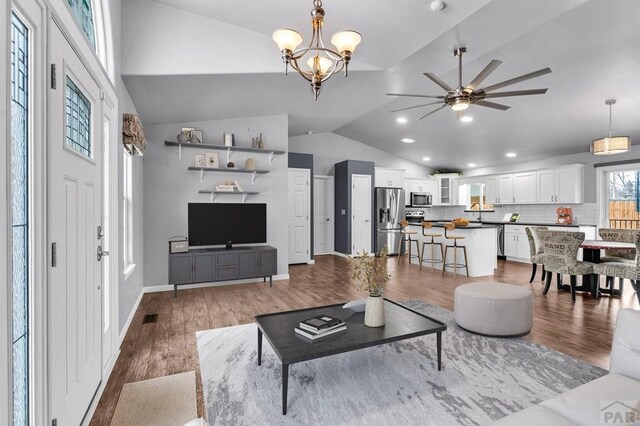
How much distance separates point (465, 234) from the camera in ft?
19.5

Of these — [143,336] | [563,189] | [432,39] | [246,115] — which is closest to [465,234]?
[563,189]

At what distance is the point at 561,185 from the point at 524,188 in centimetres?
78

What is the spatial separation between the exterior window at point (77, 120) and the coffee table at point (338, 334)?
1609 mm

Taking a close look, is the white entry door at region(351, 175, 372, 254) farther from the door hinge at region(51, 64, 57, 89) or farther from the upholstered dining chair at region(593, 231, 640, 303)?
the door hinge at region(51, 64, 57, 89)

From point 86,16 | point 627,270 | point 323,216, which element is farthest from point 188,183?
point 627,270

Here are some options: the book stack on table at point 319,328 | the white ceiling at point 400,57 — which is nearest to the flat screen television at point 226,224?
the white ceiling at point 400,57

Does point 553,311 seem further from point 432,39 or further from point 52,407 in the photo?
point 52,407

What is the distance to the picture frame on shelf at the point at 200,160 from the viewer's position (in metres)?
5.01

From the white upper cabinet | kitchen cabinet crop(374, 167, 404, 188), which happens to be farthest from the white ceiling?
kitchen cabinet crop(374, 167, 404, 188)

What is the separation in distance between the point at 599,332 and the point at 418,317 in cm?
203

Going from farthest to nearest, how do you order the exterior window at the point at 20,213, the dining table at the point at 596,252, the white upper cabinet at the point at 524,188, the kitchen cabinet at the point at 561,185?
the white upper cabinet at the point at 524,188, the kitchen cabinet at the point at 561,185, the dining table at the point at 596,252, the exterior window at the point at 20,213

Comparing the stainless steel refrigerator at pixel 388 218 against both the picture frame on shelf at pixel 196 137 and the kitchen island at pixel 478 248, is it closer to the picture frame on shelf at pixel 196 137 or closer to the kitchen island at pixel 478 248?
the kitchen island at pixel 478 248

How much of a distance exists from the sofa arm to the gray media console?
162 inches

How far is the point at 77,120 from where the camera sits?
1888 millimetres
